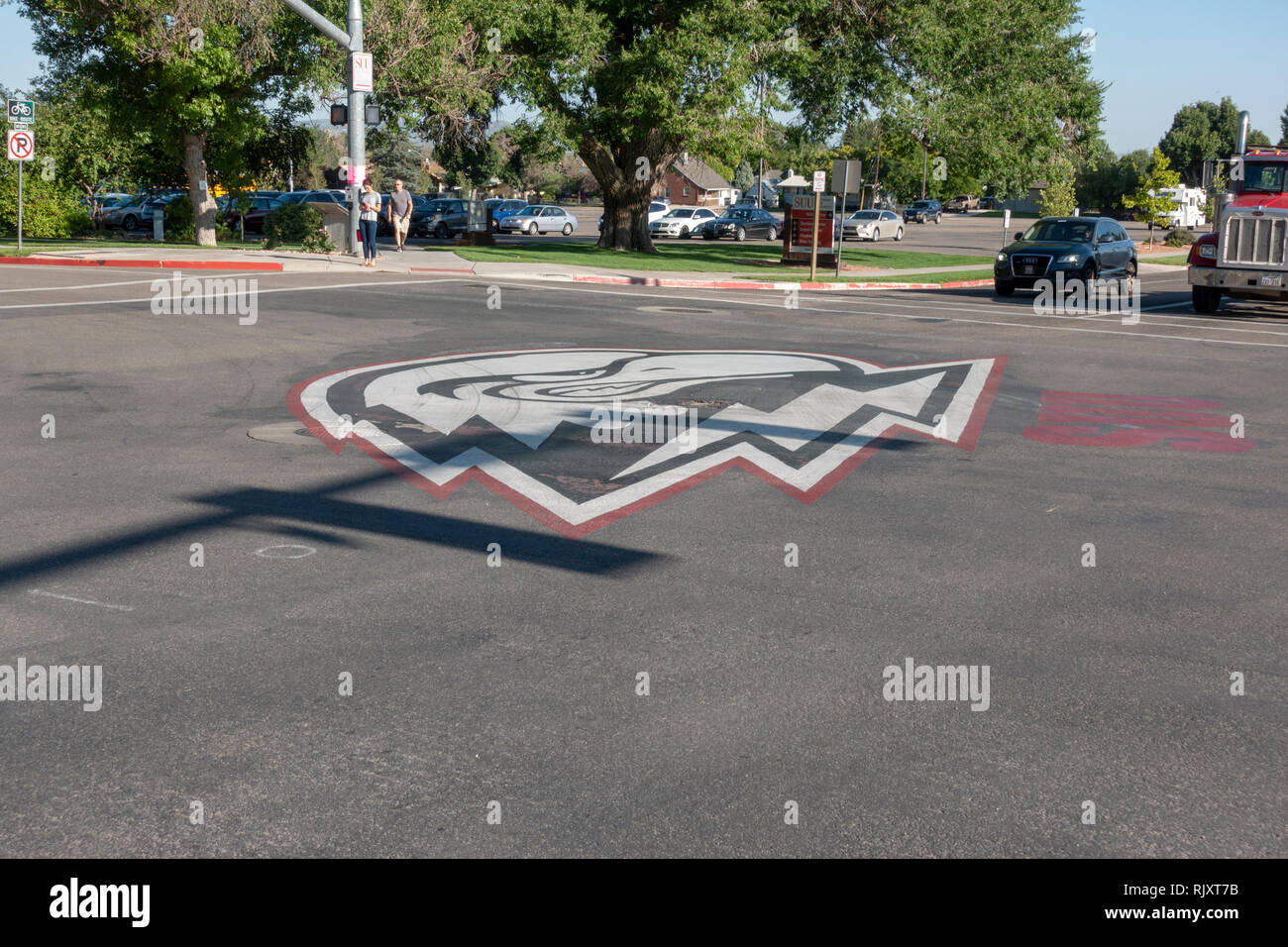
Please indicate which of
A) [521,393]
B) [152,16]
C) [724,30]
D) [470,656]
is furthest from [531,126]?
[470,656]

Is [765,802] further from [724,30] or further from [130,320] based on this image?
[724,30]

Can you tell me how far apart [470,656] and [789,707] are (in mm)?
1402

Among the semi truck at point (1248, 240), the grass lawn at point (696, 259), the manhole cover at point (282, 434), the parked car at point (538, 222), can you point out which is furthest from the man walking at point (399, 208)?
the parked car at point (538, 222)

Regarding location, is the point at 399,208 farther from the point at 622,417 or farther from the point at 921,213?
the point at 921,213

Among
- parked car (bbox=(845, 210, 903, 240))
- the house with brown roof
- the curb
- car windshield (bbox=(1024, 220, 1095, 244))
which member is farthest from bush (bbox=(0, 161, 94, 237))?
the house with brown roof

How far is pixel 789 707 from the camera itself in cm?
492

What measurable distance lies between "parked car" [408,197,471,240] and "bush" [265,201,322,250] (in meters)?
17.3

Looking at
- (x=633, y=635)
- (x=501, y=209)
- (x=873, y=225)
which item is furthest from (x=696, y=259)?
(x=633, y=635)

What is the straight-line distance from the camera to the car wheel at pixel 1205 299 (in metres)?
24.0

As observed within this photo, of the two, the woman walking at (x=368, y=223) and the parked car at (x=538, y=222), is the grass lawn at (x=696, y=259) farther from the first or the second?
the parked car at (x=538, y=222)

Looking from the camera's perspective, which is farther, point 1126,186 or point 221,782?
point 1126,186

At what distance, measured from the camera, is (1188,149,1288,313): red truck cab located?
73.2 feet

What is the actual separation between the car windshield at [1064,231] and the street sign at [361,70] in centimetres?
1510

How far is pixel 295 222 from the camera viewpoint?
101 feet
